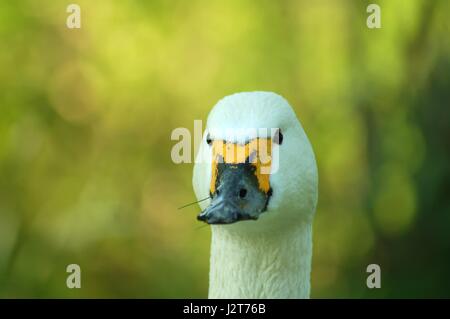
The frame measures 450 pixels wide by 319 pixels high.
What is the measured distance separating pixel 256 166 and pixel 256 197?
6 cm

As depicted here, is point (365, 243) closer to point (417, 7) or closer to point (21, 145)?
point (417, 7)

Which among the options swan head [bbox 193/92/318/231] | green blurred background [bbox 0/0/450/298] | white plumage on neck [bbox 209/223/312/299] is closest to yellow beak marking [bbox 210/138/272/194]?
swan head [bbox 193/92/318/231]

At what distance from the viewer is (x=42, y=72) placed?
4066 millimetres

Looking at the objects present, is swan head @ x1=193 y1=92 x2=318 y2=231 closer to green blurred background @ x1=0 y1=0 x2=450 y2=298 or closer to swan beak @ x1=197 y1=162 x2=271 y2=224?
swan beak @ x1=197 y1=162 x2=271 y2=224

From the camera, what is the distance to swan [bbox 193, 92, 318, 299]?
162 centimetres

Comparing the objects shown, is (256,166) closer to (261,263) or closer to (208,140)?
(208,140)

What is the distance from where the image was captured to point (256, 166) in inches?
64.6

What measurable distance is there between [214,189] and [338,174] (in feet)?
7.72

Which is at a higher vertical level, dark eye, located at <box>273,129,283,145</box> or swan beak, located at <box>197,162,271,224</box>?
dark eye, located at <box>273,129,283,145</box>

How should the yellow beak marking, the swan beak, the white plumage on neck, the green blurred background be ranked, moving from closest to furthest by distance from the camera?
1. the swan beak
2. the yellow beak marking
3. the white plumage on neck
4. the green blurred background

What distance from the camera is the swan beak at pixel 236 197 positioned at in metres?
1.53

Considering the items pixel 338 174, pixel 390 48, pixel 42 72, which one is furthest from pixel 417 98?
pixel 42 72

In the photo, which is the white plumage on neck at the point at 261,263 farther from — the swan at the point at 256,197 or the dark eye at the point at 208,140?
the dark eye at the point at 208,140

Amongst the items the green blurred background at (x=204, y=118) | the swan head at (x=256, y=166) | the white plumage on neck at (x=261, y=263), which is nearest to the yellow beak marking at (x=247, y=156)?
the swan head at (x=256, y=166)
